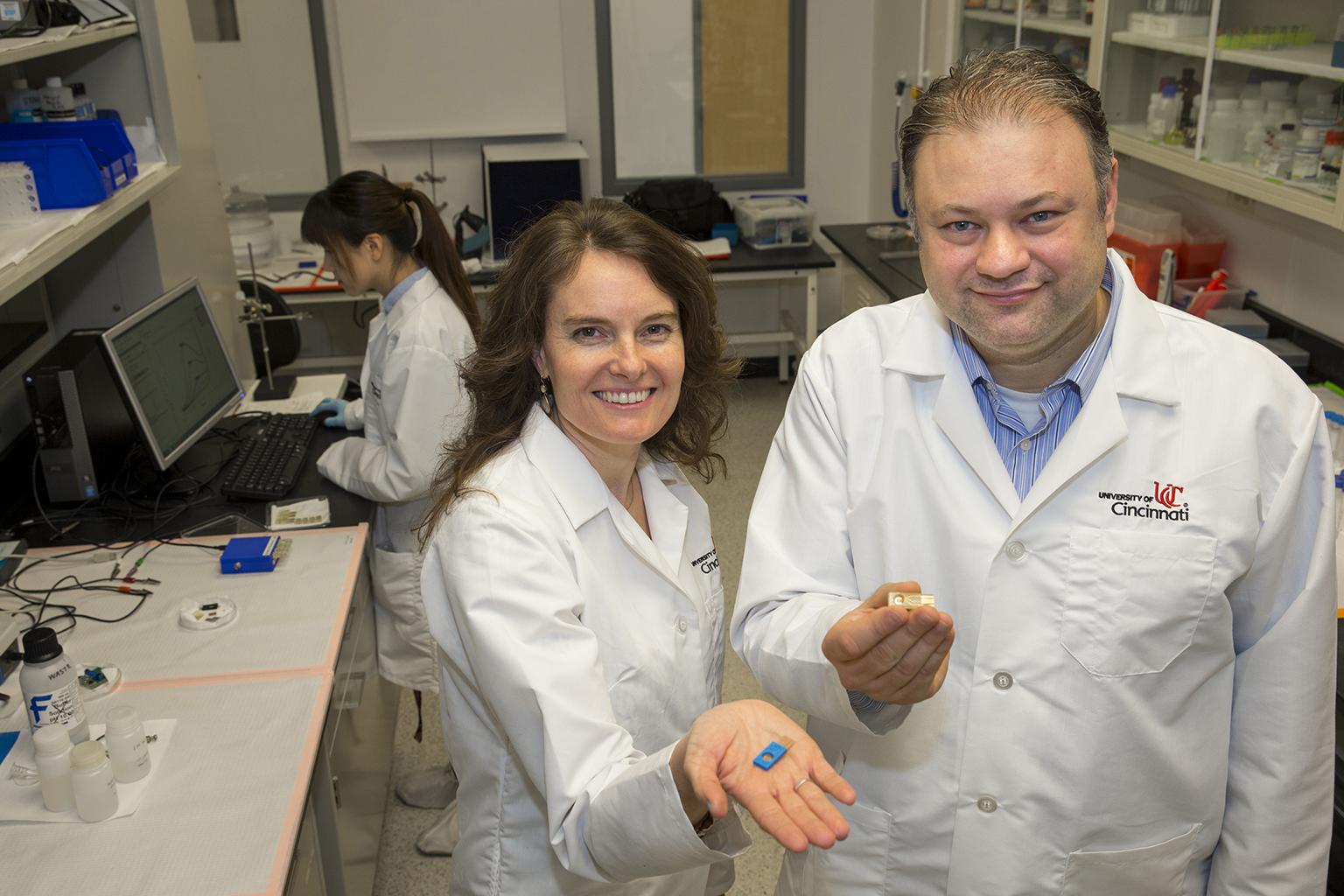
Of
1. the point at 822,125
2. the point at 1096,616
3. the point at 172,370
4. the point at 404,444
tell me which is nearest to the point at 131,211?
the point at 172,370

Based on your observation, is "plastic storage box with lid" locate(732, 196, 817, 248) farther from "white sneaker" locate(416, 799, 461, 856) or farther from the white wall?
"white sneaker" locate(416, 799, 461, 856)

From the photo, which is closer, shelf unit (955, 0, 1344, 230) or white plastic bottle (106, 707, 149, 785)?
white plastic bottle (106, 707, 149, 785)

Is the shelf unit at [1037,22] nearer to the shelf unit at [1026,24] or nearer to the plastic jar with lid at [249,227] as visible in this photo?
the shelf unit at [1026,24]

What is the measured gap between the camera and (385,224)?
266 centimetres

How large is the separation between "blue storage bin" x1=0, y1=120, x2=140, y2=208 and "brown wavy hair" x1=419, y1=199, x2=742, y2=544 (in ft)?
3.75

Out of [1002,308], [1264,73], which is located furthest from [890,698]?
[1264,73]

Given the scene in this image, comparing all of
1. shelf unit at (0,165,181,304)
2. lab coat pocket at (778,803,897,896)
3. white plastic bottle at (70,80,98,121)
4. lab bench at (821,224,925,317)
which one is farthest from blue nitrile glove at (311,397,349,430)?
lab coat pocket at (778,803,897,896)

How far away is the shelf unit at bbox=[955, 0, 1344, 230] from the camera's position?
7.53 feet

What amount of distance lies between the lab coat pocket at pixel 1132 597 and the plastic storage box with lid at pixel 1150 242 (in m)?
2.05

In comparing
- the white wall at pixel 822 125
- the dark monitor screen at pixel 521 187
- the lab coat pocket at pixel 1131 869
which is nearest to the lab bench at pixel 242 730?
the lab coat pocket at pixel 1131 869

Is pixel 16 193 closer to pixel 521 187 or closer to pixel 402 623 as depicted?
pixel 402 623

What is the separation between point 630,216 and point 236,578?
1.22 meters

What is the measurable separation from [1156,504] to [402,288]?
1.91 metres

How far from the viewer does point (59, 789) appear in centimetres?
155
